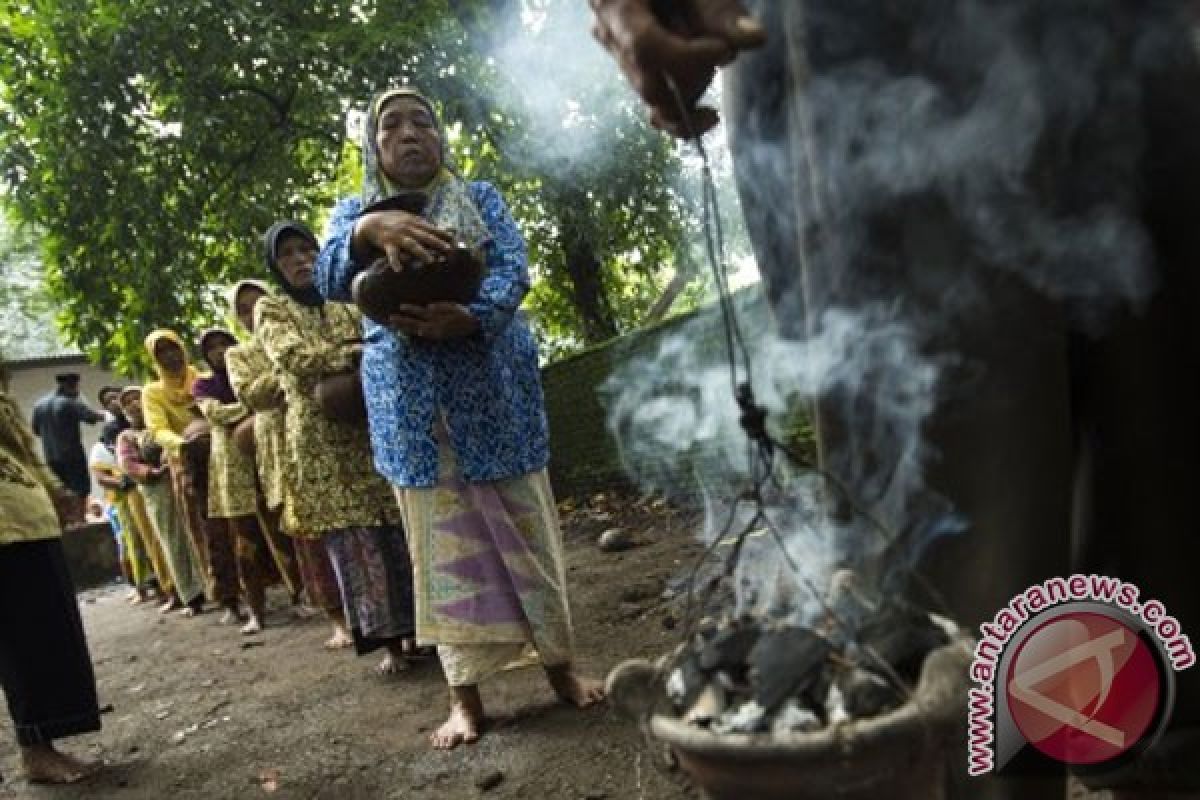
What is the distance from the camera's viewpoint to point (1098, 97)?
1677 mm

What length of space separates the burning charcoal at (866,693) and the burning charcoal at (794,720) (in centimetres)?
5

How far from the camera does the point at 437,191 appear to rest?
359 cm

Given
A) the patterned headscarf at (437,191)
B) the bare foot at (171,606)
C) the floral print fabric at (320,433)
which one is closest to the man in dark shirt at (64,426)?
the bare foot at (171,606)

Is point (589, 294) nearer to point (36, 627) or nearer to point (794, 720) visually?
point (36, 627)

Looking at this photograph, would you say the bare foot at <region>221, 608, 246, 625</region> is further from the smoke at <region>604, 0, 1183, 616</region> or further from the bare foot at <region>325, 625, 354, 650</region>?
the smoke at <region>604, 0, 1183, 616</region>

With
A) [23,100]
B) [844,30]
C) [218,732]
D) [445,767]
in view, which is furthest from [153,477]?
[844,30]

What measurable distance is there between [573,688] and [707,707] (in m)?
2.46

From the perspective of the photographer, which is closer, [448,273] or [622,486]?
[448,273]

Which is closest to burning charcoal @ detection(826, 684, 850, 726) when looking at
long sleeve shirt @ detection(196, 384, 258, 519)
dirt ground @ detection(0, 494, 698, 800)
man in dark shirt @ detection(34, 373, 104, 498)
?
dirt ground @ detection(0, 494, 698, 800)

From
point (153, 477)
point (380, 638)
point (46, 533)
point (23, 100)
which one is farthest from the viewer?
point (23, 100)

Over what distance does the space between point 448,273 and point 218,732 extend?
8.90 feet

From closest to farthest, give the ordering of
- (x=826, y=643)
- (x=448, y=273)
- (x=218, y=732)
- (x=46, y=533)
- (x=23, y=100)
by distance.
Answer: (x=826, y=643)
(x=448, y=273)
(x=46, y=533)
(x=218, y=732)
(x=23, y=100)

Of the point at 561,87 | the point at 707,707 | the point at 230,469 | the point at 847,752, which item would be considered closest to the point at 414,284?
the point at 707,707

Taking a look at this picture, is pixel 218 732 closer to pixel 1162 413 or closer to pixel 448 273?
pixel 448 273
